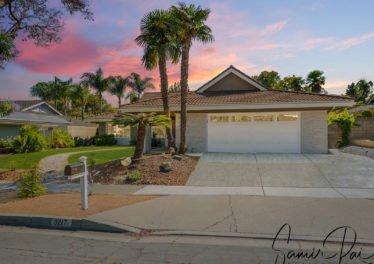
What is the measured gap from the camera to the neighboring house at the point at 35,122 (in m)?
30.9

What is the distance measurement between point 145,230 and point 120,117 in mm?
8884

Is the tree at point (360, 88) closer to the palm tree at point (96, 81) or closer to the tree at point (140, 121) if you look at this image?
the palm tree at point (96, 81)

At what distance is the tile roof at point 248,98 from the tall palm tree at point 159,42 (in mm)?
2225

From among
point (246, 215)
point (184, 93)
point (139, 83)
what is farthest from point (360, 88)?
point (246, 215)

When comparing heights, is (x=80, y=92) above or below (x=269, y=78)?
below

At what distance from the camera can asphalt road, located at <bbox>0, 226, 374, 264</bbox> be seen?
18.4 ft

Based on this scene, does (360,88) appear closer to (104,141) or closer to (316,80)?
(316,80)

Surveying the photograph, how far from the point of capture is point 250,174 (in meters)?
14.2

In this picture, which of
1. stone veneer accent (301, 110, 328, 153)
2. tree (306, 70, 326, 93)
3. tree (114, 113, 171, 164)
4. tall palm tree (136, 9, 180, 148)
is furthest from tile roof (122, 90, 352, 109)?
tree (306, 70, 326, 93)

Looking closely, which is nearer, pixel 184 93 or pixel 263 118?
pixel 184 93

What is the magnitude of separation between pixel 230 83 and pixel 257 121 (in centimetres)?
479

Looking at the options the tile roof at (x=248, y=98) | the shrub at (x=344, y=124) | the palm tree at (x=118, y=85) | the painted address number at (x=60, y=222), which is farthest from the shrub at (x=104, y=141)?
the painted address number at (x=60, y=222)

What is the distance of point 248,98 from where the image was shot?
20.8 meters

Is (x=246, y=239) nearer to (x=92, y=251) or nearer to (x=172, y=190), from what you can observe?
(x=92, y=251)
